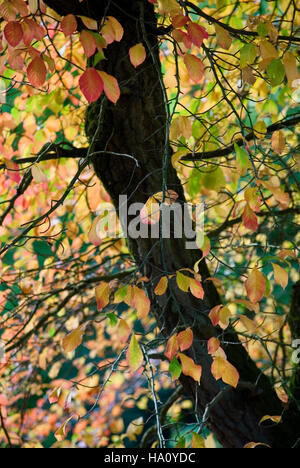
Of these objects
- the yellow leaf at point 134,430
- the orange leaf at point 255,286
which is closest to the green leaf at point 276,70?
the orange leaf at point 255,286

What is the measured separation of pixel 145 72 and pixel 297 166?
2.10 ft

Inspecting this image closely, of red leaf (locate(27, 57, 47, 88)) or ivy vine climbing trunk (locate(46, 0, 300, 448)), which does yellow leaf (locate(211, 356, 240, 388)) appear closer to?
ivy vine climbing trunk (locate(46, 0, 300, 448))

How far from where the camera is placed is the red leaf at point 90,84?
1.29m

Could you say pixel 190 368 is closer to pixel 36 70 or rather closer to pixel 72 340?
pixel 72 340

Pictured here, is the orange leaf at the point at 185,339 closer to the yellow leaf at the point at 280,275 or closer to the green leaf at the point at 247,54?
the yellow leaf at the point at 280,275

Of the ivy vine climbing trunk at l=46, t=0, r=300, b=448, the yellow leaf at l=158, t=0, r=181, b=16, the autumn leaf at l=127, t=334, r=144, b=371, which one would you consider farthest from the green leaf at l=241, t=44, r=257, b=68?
the autumn leaf at l=127, t=334, r=144, b=371

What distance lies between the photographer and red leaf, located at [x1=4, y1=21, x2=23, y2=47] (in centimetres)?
129

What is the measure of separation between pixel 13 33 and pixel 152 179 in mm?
729

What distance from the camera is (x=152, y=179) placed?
185cm

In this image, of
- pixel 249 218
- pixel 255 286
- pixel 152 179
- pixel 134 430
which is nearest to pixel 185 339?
pixel 255 286

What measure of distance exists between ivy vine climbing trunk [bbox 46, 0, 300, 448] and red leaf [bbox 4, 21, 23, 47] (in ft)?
1.50

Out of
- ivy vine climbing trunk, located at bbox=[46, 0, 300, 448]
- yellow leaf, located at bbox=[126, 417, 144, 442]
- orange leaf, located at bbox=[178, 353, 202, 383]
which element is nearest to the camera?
orange leaf, located at bbox=[178, 353, 202, 383]
